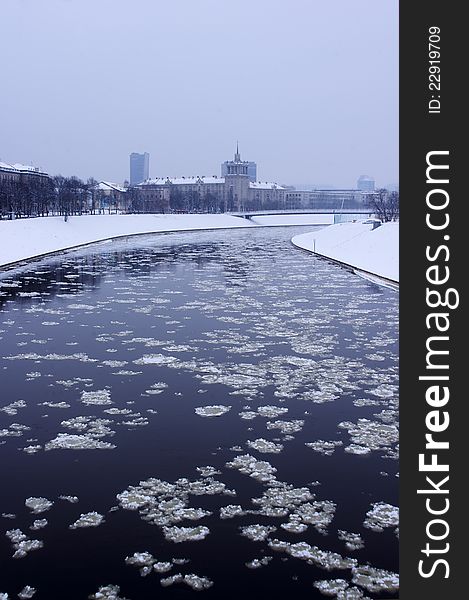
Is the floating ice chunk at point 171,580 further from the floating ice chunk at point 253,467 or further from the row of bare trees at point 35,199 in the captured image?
the row of bare trees at point 35,199

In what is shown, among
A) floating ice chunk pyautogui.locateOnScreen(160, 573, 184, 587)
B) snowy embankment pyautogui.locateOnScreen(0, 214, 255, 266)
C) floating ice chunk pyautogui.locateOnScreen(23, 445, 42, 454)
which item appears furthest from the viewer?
snowy embankment pyautogui.locateOnScreen(0, 214, 255, 266)

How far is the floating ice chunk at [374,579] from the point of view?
262 inches

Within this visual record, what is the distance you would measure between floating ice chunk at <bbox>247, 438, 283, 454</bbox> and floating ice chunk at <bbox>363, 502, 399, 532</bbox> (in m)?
2.13

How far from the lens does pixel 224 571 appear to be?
6.94 m

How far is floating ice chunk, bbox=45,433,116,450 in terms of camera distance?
10273 mm

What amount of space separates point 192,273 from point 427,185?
31841 mm

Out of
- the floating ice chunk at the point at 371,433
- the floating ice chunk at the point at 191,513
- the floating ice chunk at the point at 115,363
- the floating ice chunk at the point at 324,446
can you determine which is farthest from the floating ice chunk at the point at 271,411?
the floating ice chunk at the point at 115,363

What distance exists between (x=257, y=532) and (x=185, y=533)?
851 millimetres

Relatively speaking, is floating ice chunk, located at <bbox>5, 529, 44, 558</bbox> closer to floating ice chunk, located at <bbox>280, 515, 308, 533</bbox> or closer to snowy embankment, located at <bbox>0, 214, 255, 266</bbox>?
floating ice chunk, located at <bbox>280, 515, 308, 533</bbox>

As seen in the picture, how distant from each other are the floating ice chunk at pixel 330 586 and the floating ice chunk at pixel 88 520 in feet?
9.10

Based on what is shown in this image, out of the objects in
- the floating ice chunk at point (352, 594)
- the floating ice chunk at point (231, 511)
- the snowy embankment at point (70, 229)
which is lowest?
the floating ice chunk at point (352, 594)

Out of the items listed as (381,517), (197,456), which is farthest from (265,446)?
(381,517)

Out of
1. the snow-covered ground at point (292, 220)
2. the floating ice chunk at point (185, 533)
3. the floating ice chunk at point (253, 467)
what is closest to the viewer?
the floating ice chunk at point (185, 533)

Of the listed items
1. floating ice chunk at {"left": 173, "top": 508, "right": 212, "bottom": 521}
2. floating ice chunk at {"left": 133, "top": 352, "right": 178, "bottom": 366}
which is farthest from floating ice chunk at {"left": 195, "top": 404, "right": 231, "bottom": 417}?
floating ice chunk at {"left": 173, "top": 508, "right": 212, "bottom": 521}
